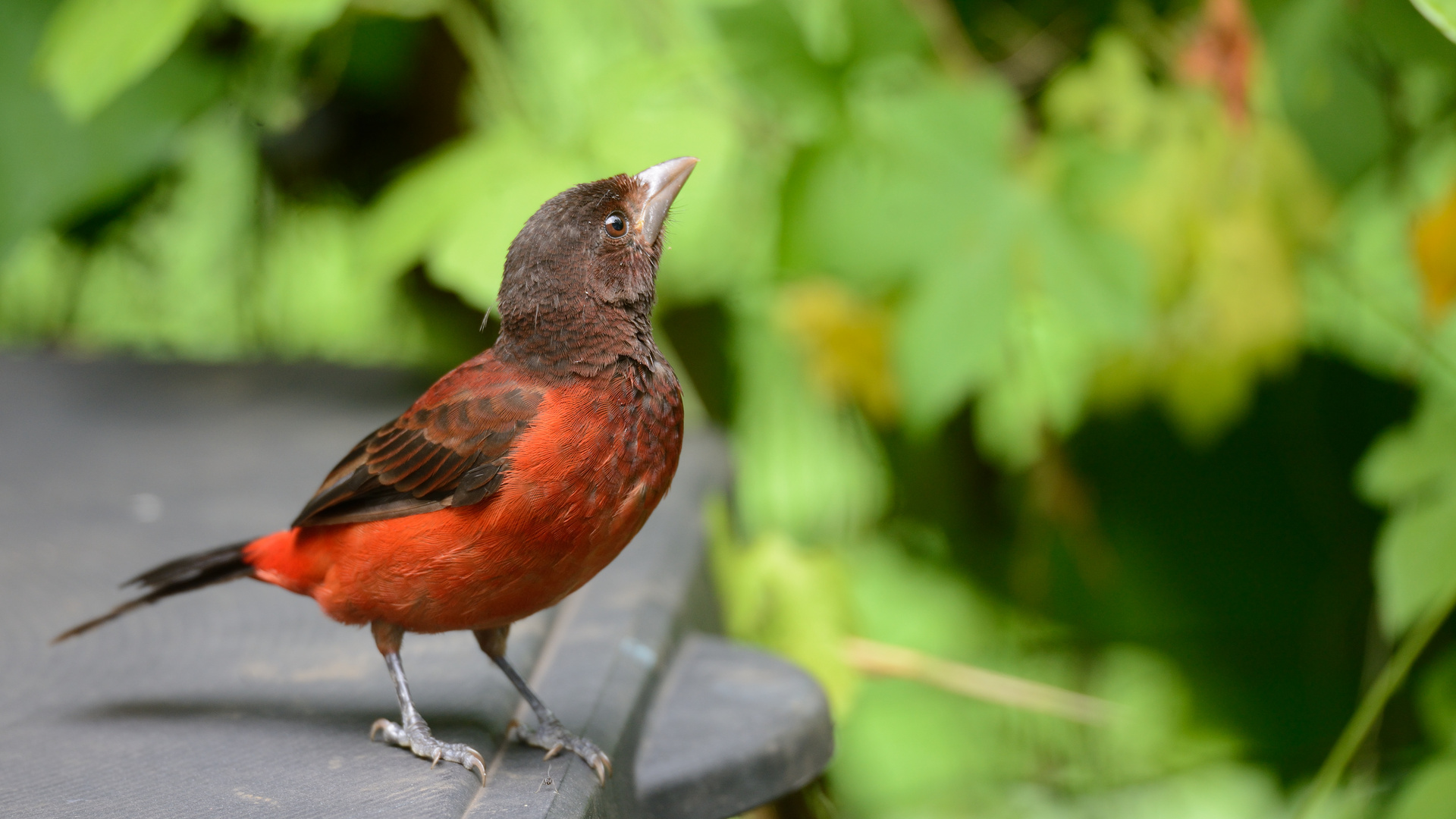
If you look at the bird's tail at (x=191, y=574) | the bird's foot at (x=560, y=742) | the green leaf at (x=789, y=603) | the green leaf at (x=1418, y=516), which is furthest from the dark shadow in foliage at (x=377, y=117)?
the green leaf at (x=1418, y=516)

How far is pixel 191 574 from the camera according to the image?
1927 mm

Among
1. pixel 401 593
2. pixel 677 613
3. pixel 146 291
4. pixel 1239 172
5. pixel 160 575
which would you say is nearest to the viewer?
pixel 401 593

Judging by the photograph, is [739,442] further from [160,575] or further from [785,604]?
[160,575]

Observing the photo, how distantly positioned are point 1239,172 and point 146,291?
324 cm

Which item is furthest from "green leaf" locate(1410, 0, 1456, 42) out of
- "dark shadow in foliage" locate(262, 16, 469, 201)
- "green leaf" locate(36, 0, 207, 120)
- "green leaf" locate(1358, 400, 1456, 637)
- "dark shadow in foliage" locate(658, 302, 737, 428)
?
"dark shadow in foliage" locate(262, 16, 469, 201)

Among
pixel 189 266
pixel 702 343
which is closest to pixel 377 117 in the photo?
pixel 189 266

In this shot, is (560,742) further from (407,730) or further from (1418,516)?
(1418,516)

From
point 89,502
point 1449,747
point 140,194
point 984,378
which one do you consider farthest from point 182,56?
point 1449,747

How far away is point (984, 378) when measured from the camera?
3.22 metres

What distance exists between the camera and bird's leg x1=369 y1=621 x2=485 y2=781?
158 cm

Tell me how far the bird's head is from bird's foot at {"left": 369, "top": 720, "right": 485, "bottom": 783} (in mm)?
528

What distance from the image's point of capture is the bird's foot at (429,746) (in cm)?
157

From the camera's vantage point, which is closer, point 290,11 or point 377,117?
point 290,11

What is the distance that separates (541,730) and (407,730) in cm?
17
